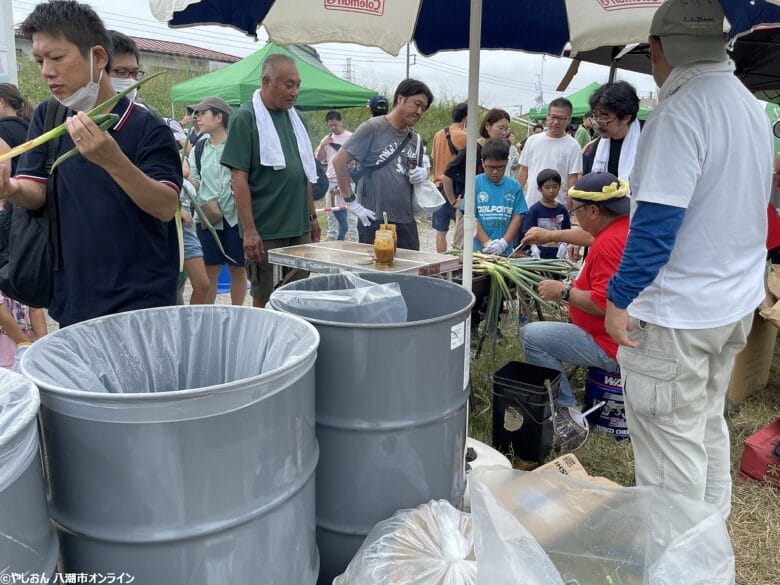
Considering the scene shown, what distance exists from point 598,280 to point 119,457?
Answer: 234 cm

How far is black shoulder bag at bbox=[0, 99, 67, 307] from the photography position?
1.90 meters

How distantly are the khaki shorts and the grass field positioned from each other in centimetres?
145

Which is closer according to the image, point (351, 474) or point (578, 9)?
point (351, 474)

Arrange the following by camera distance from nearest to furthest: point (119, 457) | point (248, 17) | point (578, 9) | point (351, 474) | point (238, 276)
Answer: point (119, 457) < point (351, 474) < point (578, 9) < point (248, 17) < point (238, 276)

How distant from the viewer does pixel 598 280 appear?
9.37 feet

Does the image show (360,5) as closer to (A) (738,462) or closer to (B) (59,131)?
(B) (59,131)

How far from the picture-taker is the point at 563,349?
3.26 meters

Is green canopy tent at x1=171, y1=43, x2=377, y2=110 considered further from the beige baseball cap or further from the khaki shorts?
the beige baseball cap

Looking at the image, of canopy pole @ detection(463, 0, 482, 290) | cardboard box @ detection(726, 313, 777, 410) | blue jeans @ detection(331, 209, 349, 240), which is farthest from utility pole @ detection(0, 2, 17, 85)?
cardboard box @ detection(726, 313, 777, 410)

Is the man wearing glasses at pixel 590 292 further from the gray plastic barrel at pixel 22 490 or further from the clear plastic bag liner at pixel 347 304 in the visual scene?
the gray plastic barrel at pixel 22 490

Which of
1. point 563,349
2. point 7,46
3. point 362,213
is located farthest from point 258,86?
point 563,349

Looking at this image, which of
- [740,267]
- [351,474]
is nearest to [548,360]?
[740,267]

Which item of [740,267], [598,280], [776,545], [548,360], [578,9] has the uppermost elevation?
[578,9]

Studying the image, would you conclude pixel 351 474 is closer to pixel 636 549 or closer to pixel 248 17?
pixel 636 549
